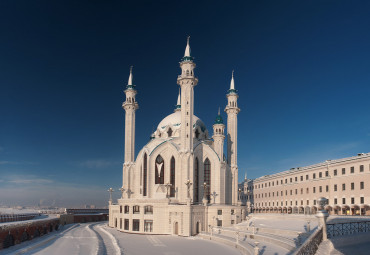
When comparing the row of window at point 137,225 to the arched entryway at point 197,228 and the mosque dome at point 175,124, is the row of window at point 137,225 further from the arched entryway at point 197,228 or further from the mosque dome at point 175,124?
the mosque dome at point 175,124

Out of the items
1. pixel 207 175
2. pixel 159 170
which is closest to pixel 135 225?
pixel 159 170

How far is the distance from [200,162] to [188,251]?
2360cm

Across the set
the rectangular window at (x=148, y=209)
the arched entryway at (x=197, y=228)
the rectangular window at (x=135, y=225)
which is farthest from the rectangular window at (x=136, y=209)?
the arched entryway at (x=197, y=228)

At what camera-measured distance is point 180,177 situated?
157 ft

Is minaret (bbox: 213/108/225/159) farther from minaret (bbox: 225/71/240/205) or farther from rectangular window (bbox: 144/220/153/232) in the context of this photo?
rectangular window (bbox: 144/220/153/232)

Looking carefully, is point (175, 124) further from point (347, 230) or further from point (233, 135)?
point (347, 230)

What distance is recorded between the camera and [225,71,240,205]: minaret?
186ft

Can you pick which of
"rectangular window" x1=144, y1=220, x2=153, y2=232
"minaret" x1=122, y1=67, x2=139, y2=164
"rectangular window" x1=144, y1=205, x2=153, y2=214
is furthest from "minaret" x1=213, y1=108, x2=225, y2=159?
"rectangular window" x1=144, y1=220, x2=153, y2=232

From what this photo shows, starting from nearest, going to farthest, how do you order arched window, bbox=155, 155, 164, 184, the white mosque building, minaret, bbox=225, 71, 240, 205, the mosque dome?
the white mosque building → arched window, bbox=155, 155, 164, 184 → minaret, bbox=225, 71, 240, 205 → the mosque dome

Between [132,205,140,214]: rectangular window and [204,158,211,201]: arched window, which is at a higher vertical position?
[204,158,211,201]: arched window

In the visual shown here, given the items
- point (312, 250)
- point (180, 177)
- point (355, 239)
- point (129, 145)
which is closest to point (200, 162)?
point (180, 177)

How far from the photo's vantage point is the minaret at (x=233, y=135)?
2232 inches

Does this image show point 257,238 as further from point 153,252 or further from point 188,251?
point 153,252

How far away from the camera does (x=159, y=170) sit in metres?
51.7
